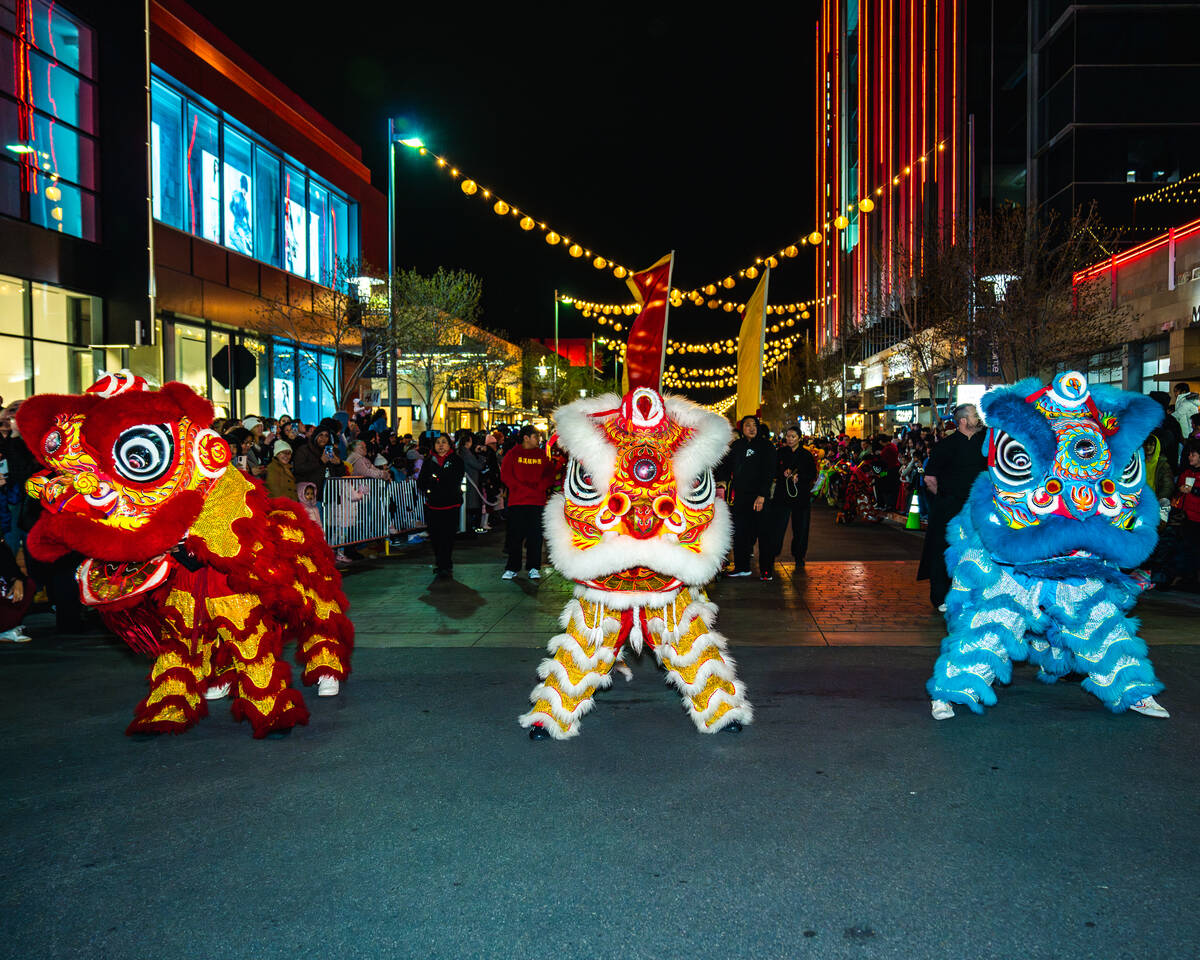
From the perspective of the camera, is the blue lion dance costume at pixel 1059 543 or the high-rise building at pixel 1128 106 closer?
the blue lion dance costume at pixel 1059 543

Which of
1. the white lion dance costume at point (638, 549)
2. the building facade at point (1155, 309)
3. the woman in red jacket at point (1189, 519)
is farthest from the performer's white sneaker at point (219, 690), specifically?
the building facade at point (1155, 309)

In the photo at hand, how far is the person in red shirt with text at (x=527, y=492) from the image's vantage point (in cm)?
1044

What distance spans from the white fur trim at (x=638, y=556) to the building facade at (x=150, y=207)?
29.9 feet

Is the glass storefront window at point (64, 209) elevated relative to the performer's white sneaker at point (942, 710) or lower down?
elevated

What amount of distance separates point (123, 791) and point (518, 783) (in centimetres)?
175

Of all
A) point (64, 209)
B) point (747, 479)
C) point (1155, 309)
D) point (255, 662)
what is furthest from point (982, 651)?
point (64, 209)

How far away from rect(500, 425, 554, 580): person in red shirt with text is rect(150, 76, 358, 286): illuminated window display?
12.8 meters

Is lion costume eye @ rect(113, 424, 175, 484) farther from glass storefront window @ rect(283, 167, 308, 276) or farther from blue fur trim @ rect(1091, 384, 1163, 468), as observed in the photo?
glass storefront window @ rect(283, 167, 308, 276)

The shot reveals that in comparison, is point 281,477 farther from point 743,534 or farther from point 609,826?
point 609,826

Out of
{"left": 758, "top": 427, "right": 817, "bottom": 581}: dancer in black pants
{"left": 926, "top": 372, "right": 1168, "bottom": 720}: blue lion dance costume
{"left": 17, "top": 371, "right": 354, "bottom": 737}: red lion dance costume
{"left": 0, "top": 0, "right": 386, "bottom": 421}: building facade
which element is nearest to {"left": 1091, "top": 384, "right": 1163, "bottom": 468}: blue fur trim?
{"left": 926, "top": 372, "right": 1168, "bottom": 720}: blue lion dance costume

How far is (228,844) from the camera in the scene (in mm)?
3602

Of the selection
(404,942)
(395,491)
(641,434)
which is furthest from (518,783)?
(395,491)

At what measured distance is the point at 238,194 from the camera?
24.3 m

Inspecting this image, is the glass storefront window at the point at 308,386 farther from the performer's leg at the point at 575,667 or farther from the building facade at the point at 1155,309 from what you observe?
the performer's leg at the point at 575,667
